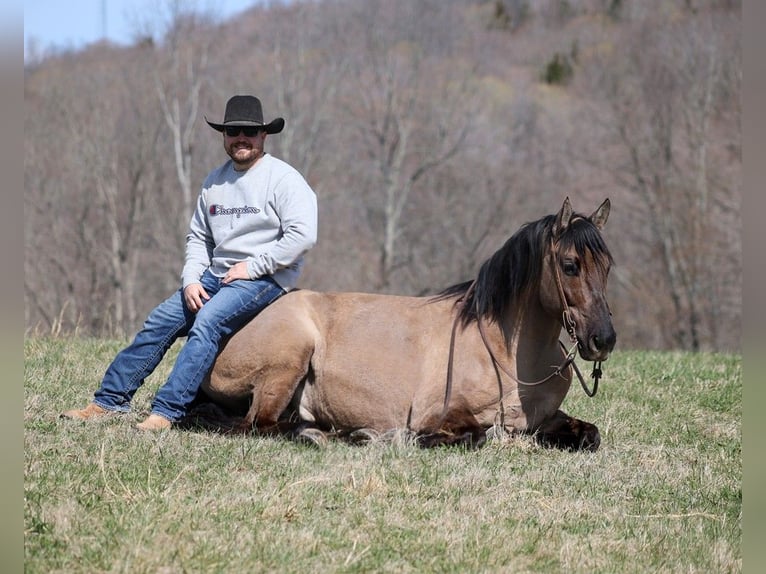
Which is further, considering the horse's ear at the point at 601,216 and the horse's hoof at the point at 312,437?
the horse's ear at the point at 601,216

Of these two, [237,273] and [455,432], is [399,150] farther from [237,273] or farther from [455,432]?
[455,432]

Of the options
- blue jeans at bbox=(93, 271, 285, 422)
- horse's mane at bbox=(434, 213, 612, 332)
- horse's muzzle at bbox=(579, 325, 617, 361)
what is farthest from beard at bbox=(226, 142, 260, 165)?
horse's muzzle at bbox=(579, 325, 617, 361)

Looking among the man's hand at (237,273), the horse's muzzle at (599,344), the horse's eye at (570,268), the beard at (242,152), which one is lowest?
the horse's muzzle at (599,344)

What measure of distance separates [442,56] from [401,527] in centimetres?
4075

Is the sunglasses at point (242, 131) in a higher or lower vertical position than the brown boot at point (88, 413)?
higher

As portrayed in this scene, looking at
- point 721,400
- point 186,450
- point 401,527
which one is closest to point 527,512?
point 401,527

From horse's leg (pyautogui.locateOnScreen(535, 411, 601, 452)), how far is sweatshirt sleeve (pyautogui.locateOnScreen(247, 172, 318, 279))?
1951mm

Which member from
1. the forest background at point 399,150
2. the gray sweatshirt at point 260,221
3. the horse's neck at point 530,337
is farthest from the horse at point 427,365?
the forest background at point 399,150

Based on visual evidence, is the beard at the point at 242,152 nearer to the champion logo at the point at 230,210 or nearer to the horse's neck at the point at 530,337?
the champion logo at the point at 230,210

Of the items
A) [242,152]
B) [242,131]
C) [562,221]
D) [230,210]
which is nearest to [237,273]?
[230,210]

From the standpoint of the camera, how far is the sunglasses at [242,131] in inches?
244

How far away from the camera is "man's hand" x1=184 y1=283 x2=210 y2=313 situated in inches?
241

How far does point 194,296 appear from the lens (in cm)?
613
